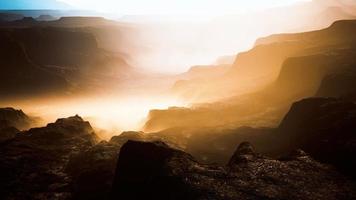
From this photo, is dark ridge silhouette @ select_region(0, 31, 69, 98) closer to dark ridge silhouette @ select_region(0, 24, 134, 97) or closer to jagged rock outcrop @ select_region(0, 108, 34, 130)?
dark ridge silhouette @ select_region(0, 24, 134, 97)

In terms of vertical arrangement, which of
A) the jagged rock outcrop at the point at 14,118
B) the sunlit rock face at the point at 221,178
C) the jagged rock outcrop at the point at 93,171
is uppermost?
the sunlit rock face at the point at 221,178

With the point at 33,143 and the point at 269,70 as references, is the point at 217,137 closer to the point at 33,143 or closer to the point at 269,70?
the point at 33,143

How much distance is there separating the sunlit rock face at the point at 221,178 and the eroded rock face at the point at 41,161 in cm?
1095

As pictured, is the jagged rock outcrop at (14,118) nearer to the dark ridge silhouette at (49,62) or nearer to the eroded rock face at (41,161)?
the eroded rock face at (41,161)

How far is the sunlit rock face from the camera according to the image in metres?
20.4

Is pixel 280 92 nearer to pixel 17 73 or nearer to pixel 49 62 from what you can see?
pixel 17 73

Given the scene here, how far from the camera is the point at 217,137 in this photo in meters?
53.0

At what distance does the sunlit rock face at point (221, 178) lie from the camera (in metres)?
20.4

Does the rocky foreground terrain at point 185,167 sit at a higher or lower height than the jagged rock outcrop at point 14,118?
higher

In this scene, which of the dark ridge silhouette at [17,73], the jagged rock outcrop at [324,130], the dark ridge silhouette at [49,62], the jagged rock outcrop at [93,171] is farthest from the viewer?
the dark ridge silhouette at [49,62]

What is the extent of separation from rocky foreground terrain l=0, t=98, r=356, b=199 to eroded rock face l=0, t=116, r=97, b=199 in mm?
88

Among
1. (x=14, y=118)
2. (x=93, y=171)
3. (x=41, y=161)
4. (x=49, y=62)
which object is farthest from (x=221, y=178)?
(x=49, y=62)

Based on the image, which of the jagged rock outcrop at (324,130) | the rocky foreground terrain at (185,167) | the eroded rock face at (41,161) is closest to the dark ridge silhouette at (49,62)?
the eroded rock face at (41,161)

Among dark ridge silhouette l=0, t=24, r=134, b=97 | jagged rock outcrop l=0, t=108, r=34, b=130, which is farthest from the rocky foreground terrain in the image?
dark ridge silhouette l=0, t=24, r=134, b=97
